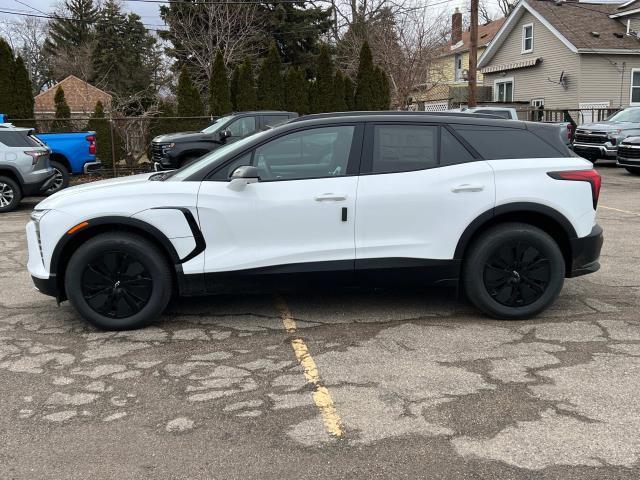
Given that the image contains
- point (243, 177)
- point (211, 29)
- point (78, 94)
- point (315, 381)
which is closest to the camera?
point (315, 381)

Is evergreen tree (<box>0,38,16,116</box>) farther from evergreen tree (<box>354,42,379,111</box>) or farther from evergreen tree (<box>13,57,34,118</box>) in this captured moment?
evergreen tree (<box>354,42,379,111</box>)

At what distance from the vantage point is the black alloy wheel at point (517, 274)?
192 inches

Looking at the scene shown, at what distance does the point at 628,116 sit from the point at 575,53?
9646 mm

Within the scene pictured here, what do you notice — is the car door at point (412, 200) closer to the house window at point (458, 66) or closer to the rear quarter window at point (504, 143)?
the rear quarter window at point (504, 143)

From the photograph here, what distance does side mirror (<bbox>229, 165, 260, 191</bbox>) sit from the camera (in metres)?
4.50

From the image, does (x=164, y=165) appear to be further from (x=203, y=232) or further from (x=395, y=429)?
(x=395, y=429)

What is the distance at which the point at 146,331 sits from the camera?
4.79m

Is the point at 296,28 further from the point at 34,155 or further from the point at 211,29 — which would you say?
the point at 34,155

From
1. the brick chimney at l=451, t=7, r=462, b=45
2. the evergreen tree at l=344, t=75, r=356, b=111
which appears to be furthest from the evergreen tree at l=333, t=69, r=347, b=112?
the brick chimney at l=451, t=7, r=462, b=45

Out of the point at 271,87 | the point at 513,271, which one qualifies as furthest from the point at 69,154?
the point at 513,271

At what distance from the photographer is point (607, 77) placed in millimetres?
27672

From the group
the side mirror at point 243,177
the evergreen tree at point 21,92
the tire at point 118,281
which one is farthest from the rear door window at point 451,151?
the evergreen tree at point 21,92

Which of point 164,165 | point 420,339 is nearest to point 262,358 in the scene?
point 420,339

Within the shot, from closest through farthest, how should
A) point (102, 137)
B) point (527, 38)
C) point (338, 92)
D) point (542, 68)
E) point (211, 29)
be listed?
point (102, 137)
point (338, 92)
point (542, 68)
point (527, 38)
point (211, 29)
